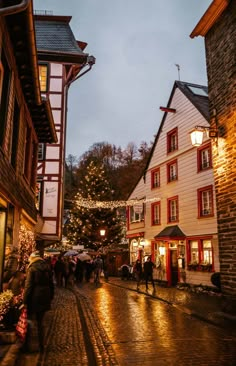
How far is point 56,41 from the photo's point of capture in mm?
27969

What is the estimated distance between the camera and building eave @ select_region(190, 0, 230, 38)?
39.2 ft

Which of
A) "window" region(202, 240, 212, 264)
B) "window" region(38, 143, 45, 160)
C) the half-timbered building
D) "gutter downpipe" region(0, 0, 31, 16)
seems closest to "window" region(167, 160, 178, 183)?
"window" region(202, 240, 212, 264)

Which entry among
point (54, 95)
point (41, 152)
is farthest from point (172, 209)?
point (54, 95)

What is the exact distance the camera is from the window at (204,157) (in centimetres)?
2044

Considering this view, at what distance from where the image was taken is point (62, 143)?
83.1 ft

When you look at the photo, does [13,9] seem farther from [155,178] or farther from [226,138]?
[155,178]

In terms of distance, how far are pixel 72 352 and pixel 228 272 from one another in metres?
6.05

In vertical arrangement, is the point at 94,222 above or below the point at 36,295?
above

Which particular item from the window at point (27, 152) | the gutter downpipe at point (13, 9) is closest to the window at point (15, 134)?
the window at point (27, 152)

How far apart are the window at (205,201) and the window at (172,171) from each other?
3134 millimetres

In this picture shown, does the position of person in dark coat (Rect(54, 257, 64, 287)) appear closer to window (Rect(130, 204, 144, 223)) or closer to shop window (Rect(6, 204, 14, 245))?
window (Rect(130, 204, 144, 223))

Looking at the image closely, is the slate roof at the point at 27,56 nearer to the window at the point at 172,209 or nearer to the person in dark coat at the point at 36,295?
the person in dark coat at the point at 36,295

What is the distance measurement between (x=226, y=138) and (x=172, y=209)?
41.0 ft

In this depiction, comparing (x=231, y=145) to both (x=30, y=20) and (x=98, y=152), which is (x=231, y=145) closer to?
(x=30, y=20)
